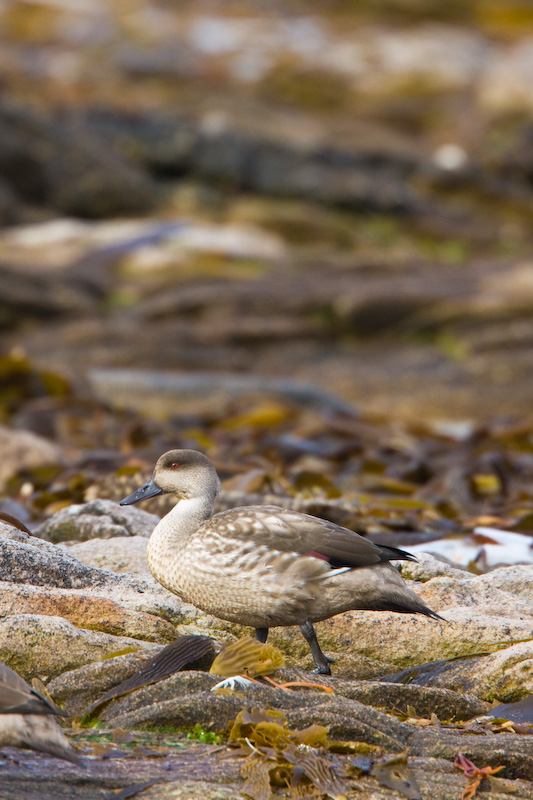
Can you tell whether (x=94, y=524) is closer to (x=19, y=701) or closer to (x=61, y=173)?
(x=19, y=701)

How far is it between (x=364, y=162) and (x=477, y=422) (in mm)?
12210

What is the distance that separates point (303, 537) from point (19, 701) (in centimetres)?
142

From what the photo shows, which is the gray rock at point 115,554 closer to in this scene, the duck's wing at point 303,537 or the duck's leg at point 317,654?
the duck's wing at point 303,537

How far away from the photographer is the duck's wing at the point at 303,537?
12.3ft

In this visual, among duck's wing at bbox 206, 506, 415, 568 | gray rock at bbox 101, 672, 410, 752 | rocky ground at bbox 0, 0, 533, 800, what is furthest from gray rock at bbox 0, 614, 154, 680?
duck's wing at bbox 206, 506, 415, 568

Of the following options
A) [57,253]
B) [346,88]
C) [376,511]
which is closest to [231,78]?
[346,88]

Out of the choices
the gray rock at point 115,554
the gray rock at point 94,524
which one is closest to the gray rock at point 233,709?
the gray rock at point 115,554

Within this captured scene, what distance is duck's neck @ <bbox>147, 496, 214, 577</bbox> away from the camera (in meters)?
3.91

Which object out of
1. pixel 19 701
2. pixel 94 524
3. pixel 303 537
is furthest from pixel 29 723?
pixel 94 524

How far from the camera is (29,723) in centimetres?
273

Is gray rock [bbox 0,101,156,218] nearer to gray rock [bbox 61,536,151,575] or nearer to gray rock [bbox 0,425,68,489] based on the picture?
gray rock [bbox 0,425,68,489]

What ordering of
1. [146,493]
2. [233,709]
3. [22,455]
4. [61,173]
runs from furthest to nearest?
[61,173] < [22,455] < [146,493] < [233,709]

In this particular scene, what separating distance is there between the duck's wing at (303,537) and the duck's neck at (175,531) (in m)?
0.12

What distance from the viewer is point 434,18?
35.2m
